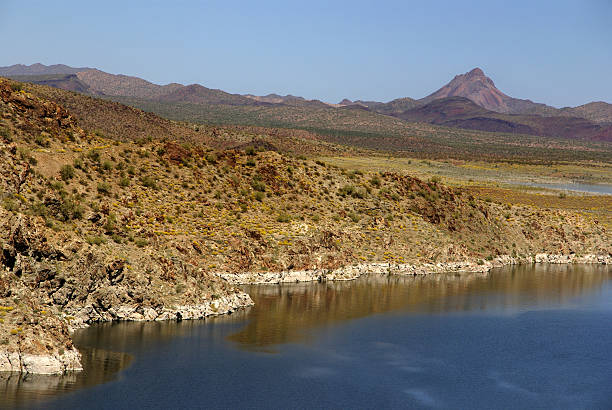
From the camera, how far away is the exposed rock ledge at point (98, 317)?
3291 centimetres

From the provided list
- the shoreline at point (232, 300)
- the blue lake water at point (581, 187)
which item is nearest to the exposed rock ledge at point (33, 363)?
the shoreline at point (232, 300)

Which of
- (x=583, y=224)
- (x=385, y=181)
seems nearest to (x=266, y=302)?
(x=385, y=181)

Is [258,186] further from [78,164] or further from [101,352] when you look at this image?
[101,352]

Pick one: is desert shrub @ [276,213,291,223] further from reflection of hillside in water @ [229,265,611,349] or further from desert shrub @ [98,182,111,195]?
desert shrub @ [98,182,111,195]

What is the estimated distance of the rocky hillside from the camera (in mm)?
41219

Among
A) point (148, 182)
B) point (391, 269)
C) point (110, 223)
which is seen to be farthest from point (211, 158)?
point (110, 223)

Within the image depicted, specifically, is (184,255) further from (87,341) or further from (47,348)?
(47,348)

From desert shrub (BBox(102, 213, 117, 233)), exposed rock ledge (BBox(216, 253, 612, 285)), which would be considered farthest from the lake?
desert shrub (BBox(102, 213, 117, 233))

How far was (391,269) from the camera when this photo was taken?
215 ft

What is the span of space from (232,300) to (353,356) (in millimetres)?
11172

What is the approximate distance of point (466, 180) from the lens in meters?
146

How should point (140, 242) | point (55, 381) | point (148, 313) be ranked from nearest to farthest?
point (55, 381) < point (148, 313) < point (140, 242)

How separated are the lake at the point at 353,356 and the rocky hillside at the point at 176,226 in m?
2.24

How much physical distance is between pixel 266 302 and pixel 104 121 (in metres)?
96.8
